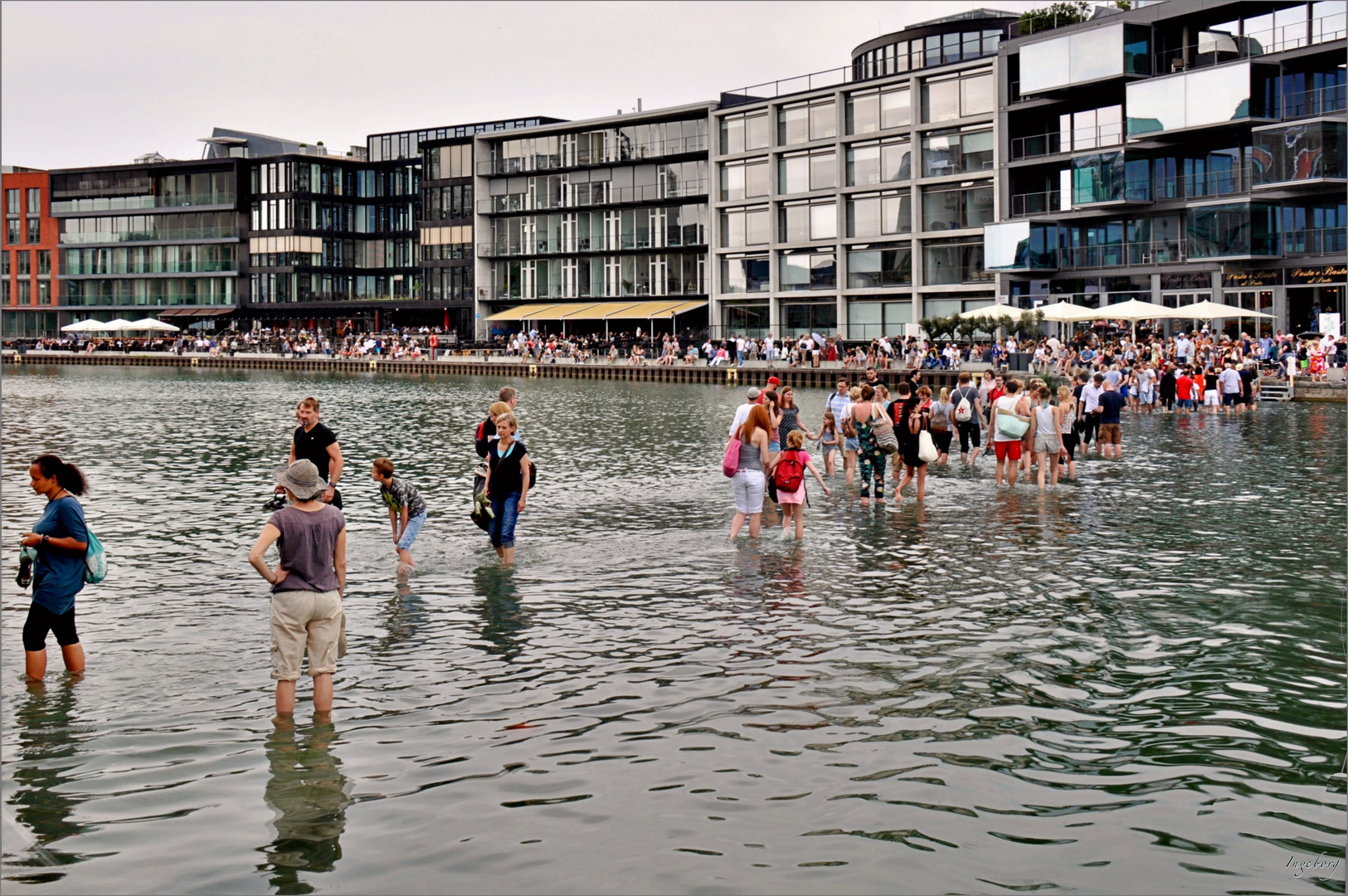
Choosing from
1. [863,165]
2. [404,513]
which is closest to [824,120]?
[863,165]

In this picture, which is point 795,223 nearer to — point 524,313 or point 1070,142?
point 1070,142

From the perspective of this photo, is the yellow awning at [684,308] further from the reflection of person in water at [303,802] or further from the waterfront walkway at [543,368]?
the reflection of person in water at [303,802]

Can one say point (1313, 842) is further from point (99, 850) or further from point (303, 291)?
point (303, 291)

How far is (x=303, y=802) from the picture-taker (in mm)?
8086

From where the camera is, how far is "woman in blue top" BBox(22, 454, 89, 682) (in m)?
9.75

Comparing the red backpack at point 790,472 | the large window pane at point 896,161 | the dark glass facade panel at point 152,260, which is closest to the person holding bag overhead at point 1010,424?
the red backpack at point 790,472

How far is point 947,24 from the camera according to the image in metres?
78.4

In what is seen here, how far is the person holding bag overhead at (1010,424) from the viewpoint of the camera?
22.0 meters

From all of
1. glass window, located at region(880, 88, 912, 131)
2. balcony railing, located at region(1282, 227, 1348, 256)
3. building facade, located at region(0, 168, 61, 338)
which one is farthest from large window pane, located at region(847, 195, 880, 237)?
building facade, located at region(0, 168, 61, 338)

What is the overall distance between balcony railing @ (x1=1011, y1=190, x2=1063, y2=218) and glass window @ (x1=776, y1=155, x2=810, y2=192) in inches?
611

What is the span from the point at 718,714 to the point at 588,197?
9079 cm

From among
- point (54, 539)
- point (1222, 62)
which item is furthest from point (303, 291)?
point (54, 539)

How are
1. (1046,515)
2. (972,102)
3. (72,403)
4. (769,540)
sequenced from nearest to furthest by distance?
(769,540)
(1046,515)
(72,403)
(972,102)

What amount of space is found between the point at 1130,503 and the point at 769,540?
6.53 metres
